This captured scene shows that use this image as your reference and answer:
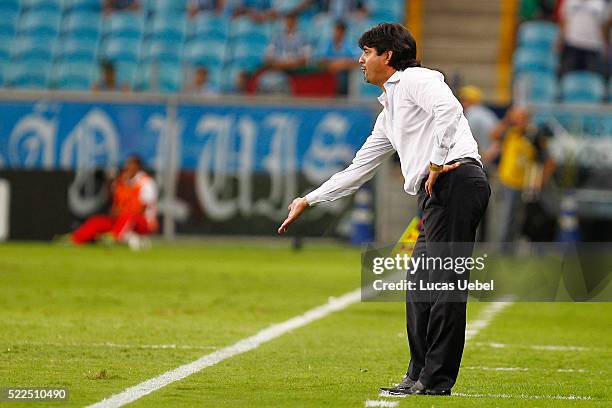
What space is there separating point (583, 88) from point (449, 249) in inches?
649

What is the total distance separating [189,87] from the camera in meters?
22.2

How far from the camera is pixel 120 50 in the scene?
25.1 meters

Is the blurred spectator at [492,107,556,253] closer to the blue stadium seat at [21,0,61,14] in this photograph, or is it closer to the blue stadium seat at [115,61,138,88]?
the blue stadium seat at [115,61,138,88]

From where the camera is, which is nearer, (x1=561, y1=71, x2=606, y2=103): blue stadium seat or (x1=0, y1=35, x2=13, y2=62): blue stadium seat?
(x1=561, y1=71, x2=606, y2=103): blue stadium seat

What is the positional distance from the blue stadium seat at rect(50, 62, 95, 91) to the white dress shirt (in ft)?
57.6

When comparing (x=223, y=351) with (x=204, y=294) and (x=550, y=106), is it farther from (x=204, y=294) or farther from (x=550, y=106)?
(x=550, y=106)

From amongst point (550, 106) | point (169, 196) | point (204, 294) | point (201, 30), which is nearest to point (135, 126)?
point (169, 196)

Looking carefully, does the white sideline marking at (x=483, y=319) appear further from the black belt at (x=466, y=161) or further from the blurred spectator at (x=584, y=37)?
the blurred spectator at (x=584, y=37)

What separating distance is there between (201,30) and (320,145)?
527 cm

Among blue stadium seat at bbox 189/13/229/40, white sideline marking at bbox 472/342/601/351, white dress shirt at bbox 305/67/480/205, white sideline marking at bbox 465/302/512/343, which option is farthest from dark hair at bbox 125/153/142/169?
white dress shirt at bbox 305/67/480/205

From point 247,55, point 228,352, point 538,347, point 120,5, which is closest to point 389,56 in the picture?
point 228,352

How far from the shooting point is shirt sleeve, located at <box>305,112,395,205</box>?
7.48m

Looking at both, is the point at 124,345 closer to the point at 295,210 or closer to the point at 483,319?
the point at 295,210

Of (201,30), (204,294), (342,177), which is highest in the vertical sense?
(201,30)
